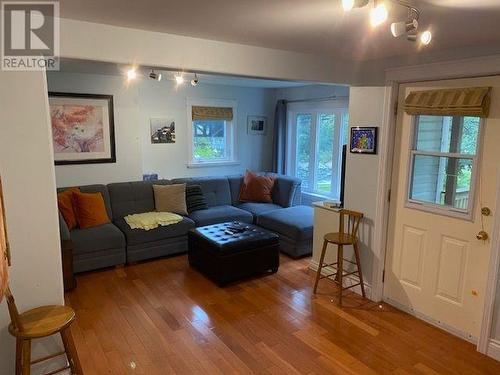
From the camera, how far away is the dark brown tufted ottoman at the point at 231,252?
3.69 m

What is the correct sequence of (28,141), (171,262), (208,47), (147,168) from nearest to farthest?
(28,141)
(208,47)
(171,262)
(147,168)

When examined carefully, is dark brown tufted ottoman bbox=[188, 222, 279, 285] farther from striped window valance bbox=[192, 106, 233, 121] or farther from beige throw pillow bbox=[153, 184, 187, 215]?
striped window valance bbox=[192, 106, 233, 121]

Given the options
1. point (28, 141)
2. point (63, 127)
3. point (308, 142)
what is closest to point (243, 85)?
point (308, 142)

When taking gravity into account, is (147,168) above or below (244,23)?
below

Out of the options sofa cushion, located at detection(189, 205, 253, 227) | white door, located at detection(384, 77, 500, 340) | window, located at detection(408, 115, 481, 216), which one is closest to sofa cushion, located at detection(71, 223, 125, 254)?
sofa cushion, located at detection(189, 205, 253, 227)

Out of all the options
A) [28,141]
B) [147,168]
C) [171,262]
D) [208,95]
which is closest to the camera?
[28,141]

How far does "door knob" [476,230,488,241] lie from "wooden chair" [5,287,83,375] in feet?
9.14

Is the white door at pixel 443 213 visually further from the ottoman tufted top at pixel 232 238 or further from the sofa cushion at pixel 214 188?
the sofa cushion at pixel 214 188

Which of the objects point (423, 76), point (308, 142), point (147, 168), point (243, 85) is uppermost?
point (243, 85)

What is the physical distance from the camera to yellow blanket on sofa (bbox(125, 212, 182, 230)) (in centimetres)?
426

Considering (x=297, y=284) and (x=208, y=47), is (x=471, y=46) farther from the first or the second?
(x=297, y=284)

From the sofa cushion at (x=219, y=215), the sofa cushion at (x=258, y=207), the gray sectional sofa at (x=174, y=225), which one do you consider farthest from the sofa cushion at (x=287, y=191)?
the sofa cushion at (x=219, y=215)

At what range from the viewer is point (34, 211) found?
208 cm

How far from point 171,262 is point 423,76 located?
3261 millimetres
